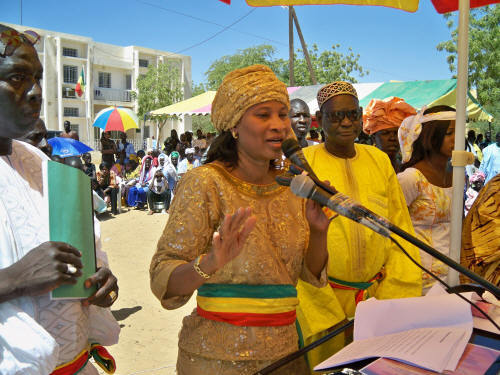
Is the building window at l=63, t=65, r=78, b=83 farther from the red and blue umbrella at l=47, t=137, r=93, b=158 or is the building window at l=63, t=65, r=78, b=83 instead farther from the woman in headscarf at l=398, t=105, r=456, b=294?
the woman in headscarf at l=398, t=105, r=456, b=294

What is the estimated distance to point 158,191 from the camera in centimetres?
1188

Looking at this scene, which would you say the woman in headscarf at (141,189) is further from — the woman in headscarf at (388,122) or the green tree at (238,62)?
the green tree at (238,62)

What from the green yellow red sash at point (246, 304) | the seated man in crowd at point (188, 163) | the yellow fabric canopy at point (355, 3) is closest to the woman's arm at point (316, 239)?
the green yellow red sash at point (246, 304)

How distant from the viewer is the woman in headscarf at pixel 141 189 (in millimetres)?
12578

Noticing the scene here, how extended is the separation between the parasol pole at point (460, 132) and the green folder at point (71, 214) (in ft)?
4.68

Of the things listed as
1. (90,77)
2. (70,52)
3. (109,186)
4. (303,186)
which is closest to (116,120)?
(109,186)

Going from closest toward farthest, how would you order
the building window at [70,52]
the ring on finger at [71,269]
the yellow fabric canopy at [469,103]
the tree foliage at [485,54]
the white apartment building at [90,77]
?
the ring on finger at [71,269] → the yellow fabric canopy at [469,103] → the tree foliage at [485,54] → the white apartment building at [90,77] → the building window at [70,52]

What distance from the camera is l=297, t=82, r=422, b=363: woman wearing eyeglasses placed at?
2.39 m

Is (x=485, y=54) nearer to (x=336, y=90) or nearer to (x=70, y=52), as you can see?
(x=336, y=90)

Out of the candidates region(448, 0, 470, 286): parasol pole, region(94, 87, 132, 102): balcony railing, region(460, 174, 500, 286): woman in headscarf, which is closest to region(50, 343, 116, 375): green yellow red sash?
region(448, 0, 470, 286): parasol pole

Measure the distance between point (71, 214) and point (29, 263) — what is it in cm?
19

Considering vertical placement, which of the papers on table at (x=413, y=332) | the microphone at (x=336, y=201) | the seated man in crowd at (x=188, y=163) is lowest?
the seated man in crowd at (x=188, y=163)

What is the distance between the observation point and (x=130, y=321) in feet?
15.6

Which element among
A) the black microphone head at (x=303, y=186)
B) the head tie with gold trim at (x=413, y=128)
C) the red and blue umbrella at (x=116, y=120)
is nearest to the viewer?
the black microphone head at (x=303, y=186)
